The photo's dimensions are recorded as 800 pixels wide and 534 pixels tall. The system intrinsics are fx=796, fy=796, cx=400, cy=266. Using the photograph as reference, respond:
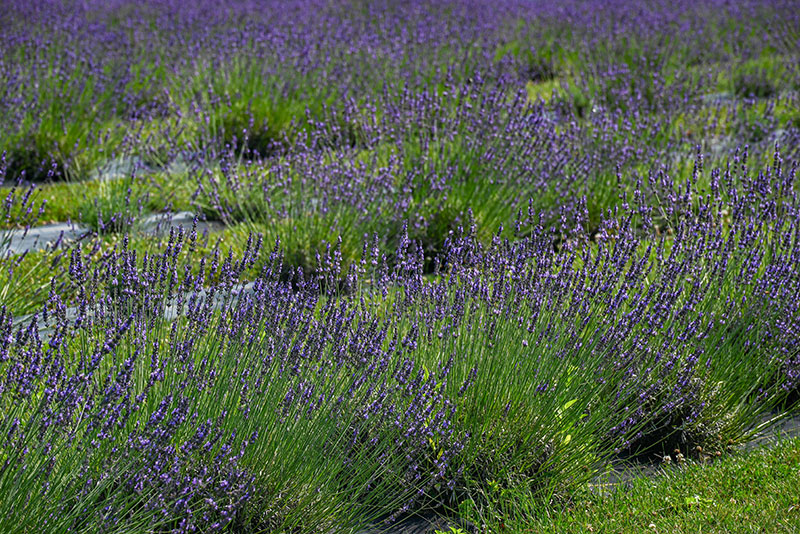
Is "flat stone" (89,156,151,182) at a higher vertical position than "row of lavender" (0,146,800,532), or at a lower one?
lower

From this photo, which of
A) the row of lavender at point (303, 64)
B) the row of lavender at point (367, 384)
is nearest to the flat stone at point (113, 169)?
the row of lavender at point (303, 64)

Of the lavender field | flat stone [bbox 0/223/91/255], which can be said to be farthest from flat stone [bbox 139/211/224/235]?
flat stone [bbox 0/223/91/255]

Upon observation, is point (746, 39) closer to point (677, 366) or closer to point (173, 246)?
point (677, 366)

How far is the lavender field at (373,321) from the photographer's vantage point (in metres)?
2.23

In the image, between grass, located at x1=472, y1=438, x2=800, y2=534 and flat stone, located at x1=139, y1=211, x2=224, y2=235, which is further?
flat stone, located at x1=139, y1=211, x2=224, y2=235

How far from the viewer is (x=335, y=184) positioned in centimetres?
434

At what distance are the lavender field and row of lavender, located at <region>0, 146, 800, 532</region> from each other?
1cm

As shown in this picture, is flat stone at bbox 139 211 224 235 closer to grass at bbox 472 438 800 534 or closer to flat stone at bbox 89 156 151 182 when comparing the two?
flat stone at bbox 89 156 151 182

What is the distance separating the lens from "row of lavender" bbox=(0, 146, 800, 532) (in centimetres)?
211

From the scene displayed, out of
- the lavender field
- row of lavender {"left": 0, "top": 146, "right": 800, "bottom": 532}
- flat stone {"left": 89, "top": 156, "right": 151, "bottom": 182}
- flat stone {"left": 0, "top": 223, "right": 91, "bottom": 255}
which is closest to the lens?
row of lavender {"left": 0, "top": 146, "right": 800, "bottom": 532}

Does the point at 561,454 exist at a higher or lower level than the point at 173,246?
lower

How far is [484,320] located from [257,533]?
110 centimetres

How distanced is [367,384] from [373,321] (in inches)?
8.2

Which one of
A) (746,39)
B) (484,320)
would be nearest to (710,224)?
(484,320)
